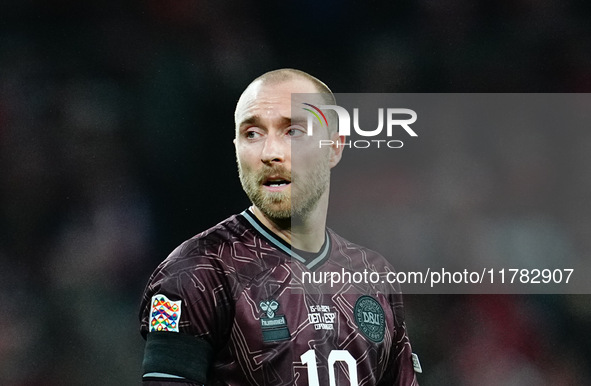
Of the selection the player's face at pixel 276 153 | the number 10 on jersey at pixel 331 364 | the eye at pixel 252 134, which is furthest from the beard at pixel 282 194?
the number 10 on jersey at pixel 331 364

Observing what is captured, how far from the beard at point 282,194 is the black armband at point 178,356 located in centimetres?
59

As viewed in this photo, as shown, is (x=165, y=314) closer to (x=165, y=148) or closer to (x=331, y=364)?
(x=331, y=364)

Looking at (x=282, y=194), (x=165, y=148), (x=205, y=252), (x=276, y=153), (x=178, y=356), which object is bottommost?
(x=178, y=356)

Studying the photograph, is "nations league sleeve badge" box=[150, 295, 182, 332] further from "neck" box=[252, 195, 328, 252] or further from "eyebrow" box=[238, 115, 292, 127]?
"eyebrow" box=[238, 115, 292, 127]

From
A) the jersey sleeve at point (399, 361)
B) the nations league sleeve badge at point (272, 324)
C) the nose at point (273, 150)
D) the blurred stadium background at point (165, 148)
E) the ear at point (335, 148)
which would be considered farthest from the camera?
the blurred stadium background at point (165, 148)

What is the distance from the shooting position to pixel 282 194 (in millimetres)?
3096

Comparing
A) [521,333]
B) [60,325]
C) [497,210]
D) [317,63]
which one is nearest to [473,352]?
[521,333]

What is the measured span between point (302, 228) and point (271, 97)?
1.70ft

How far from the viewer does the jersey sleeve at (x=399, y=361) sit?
3260mm

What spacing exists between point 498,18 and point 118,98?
2220mm

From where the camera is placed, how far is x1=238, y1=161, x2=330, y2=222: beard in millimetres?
3092

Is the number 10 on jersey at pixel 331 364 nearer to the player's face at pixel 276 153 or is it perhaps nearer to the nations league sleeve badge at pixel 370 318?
the nations league sleeve badge at pixel 370 318

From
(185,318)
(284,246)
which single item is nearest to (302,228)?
(284,246)

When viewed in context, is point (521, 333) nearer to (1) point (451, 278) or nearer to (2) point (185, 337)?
(1) point (451, 278)
